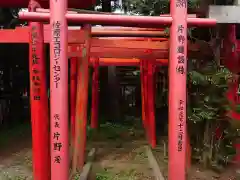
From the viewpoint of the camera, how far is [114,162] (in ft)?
23.5

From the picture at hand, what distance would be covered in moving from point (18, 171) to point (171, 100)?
4.13 meters

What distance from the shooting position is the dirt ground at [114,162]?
593cm

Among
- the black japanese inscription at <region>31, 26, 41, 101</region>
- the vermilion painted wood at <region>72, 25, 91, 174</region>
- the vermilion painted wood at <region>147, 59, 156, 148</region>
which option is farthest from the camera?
the vermilion painted wood at <region>147, 59, 156, 148</region>

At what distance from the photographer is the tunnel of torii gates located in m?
3.61

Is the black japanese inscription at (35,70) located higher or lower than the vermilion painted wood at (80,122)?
higher

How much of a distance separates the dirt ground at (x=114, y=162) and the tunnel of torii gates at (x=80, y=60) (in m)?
0.85

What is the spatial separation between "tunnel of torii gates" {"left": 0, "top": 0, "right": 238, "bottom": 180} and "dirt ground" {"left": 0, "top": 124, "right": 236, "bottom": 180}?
2.78 ft

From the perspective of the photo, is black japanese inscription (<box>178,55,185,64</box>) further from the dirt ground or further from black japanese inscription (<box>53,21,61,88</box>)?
the dirt ground

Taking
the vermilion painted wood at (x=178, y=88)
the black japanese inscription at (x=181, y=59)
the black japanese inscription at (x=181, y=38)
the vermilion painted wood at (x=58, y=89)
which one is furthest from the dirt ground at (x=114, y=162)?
the black japanese inscription at (x=181, y=38)

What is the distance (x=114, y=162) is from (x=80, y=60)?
8.81ft

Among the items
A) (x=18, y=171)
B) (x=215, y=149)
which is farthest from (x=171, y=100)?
(x=18, y=171)

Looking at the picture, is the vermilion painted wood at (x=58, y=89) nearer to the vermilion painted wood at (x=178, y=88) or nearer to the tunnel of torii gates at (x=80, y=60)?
the tunnel of torii gates at (x=80, y=60)

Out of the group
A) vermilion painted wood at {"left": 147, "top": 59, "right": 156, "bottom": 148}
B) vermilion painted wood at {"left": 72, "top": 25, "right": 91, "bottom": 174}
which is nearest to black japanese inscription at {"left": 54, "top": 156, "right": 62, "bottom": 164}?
vermilion painted wood at {"left": 72, "top": 25, "right": 91, "bottom": 174}

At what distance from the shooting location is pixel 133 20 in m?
3.76
